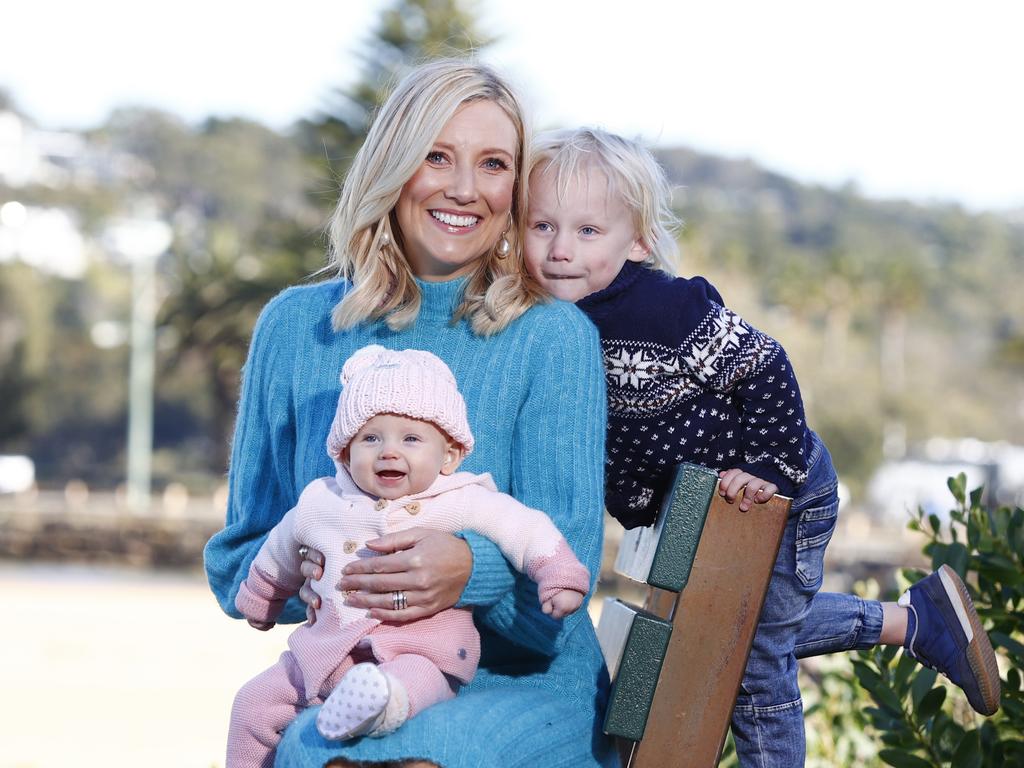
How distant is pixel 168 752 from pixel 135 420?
35.1 meters

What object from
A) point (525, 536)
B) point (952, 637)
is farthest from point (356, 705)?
point (952, 637)

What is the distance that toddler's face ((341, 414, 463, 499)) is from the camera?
2459 millimetres

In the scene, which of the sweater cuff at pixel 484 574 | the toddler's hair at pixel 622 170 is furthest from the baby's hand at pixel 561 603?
the toddler's hair at pixel 622 170

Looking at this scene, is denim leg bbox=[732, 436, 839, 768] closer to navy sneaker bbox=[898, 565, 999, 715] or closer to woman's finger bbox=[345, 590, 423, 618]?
navy sneaker bbox=[898, 565, 999, 715]

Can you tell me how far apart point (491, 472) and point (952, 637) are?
1210 millimetres

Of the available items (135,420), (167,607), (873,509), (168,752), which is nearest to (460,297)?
(168,752)

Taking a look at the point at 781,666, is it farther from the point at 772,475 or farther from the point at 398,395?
the point at 398,395

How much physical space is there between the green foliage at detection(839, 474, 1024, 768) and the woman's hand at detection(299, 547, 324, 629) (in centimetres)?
167

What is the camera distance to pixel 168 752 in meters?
10.8

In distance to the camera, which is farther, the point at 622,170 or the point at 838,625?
the point at 838,625

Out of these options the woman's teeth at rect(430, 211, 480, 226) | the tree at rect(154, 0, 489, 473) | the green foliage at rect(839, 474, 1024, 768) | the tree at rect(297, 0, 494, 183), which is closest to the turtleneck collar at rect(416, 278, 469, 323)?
the woman's teeth at rect(430, 211, 480, 226)

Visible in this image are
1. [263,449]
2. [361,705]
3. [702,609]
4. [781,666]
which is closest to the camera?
[361,705]

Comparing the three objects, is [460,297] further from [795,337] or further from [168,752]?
[795,337]

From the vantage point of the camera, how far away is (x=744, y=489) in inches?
103
